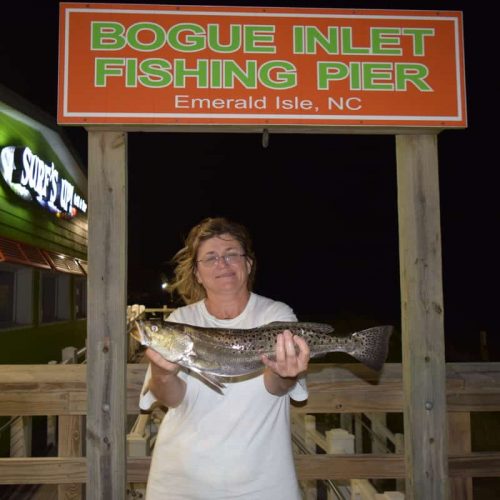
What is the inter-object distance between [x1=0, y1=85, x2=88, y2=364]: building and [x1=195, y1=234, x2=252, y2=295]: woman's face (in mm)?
5536

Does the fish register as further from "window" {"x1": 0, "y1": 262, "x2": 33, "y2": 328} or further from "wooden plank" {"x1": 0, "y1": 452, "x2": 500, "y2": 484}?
"window" {"x1": 0, "y1": 262, "x2": 33, "y2": 328}

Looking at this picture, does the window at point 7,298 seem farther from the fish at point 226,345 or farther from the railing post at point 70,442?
the fish at point 226,345

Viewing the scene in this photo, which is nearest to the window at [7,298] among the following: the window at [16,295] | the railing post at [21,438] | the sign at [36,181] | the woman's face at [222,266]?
the window at [16,295]

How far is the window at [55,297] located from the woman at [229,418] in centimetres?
991

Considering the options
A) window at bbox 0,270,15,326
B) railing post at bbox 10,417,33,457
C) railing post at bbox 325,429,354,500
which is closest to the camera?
railing post at bbox 325,429,354,500

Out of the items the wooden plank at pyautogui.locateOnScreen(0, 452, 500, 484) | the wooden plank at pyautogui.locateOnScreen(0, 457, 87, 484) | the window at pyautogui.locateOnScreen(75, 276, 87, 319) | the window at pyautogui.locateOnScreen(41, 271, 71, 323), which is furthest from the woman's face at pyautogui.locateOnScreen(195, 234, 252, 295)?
the window at pyautogui.locateOnScreen(75, 276, 87, 319)

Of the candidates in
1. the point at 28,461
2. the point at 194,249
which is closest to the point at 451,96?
the point at 194,249

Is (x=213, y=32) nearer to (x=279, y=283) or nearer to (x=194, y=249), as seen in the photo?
(x=194, y=249)

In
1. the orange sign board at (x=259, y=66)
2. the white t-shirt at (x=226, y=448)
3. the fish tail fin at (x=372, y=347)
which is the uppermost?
the orange sign board at (x=259, y=66)

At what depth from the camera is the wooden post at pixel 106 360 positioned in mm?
2895

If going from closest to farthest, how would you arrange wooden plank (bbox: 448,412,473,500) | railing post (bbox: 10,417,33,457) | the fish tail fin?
the fish tail fin
wooden plank (bbox: 448,412,473,500)
railing post (bbox: 10,417,33,457)

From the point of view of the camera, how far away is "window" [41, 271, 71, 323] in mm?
12094

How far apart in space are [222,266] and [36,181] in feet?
26.6

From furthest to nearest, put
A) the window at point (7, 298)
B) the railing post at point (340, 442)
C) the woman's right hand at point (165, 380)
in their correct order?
the window at point (7, 298)
the railing post at point (340, 442)
the woman's right hand at point (165, 380)
